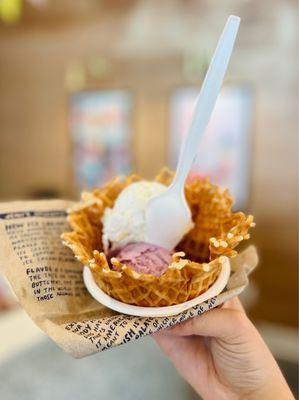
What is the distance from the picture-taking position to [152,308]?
71 centimetres

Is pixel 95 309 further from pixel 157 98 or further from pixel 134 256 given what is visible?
pixel 157 98

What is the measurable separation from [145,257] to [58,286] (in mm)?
169

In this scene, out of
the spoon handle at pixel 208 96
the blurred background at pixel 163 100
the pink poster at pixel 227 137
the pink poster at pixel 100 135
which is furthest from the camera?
the pink poster at pixel 100 135

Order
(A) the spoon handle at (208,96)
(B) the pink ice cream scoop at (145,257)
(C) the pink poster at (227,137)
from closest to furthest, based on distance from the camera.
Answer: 1. (A) the spoon handle at (208,96)
2. (B) the pink ice cream scoop at (145,257)
3. (C) the pink poster at (227,137)

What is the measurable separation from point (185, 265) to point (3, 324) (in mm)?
1071

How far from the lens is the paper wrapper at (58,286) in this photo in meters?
0.66

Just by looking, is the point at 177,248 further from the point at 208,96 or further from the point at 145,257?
the point at 208,96

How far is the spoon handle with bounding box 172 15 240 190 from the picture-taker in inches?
25.7

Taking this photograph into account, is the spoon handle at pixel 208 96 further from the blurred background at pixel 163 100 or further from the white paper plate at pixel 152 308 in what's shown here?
the blurred background at pixel 163 100

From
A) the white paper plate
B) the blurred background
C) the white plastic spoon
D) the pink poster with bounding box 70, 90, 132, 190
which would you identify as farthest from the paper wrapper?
the pink poster with bounding box 70, 90, 132, 190

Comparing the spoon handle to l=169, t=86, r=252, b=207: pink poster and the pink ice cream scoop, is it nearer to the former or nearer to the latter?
the pink ice cream scoop

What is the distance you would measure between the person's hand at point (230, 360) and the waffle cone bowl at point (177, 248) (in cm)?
7

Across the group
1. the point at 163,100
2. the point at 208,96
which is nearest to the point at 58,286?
the point at 208,96

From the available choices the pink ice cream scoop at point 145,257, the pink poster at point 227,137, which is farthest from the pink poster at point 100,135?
the pink ice cream scoop at point 145,257
